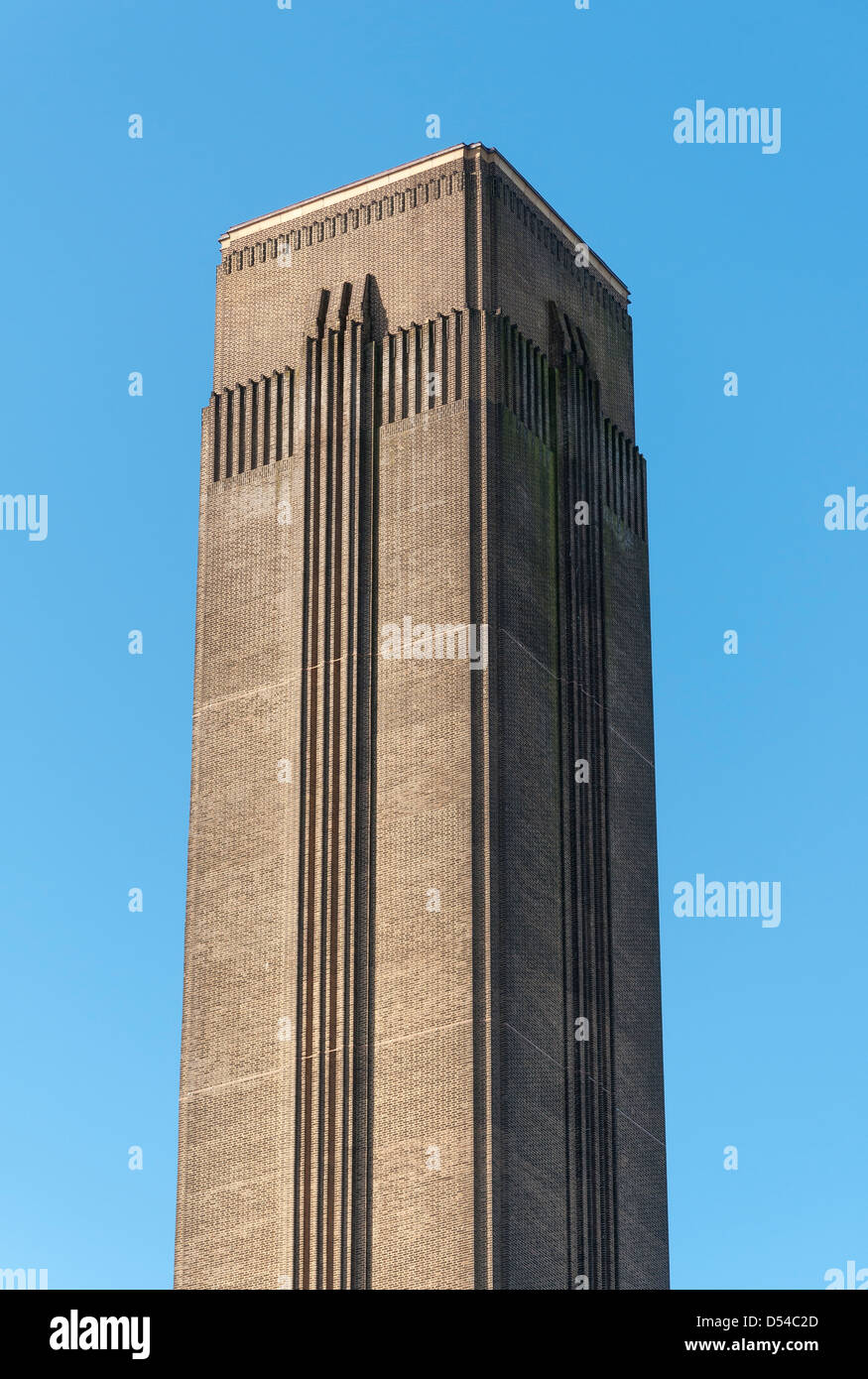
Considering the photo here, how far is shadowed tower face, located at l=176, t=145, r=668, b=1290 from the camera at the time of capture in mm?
55844

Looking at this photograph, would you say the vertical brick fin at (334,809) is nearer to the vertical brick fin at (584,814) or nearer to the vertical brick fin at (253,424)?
the vertical brick fin at (253,424)

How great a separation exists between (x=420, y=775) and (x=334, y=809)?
2246 mm

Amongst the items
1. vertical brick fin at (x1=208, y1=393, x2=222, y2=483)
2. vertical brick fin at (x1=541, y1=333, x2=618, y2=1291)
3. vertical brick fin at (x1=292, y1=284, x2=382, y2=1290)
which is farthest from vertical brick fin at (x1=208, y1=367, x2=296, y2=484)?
vertical brick fin at (x1=541, y1=333, x2=618, y2=1291)

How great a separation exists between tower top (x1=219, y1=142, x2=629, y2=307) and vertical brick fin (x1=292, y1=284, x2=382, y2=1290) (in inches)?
112

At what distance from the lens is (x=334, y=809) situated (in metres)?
59.1

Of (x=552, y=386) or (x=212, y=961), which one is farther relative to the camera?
(x=552, y=386)

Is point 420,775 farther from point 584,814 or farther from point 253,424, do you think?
point 253,424

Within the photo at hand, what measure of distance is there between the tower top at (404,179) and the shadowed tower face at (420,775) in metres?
0.09

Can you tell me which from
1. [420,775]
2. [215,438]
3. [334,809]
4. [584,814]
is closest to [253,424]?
[215,438]

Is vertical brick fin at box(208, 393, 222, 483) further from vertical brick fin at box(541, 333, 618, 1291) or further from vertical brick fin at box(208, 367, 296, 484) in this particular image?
vertical brick fin at box(541, 333, 618, 1291)

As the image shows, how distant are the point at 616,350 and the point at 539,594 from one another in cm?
1052
